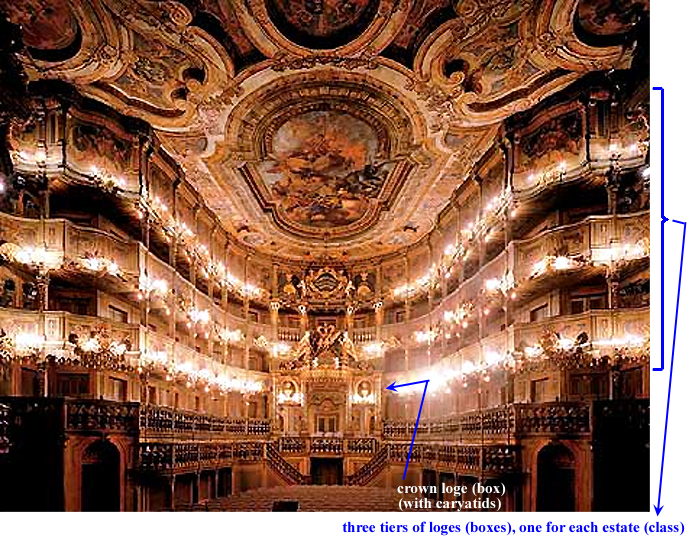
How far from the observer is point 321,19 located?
12.9 meters

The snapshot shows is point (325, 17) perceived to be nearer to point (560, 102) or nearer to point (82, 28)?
point (82, 28)

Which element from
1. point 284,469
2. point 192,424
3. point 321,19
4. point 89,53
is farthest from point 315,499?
point 89,53

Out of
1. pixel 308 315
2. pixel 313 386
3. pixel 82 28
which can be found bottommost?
pixel 313 386

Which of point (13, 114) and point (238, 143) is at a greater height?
point (238, 143)

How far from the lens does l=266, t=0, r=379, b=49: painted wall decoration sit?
12.6 m

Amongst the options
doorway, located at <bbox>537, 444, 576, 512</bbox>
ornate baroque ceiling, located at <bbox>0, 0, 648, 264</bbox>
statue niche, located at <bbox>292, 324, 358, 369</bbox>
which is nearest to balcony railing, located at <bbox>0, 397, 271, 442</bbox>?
ornate baroque ceiling, located at <bbox>0, 0, 648, 264</bbox>

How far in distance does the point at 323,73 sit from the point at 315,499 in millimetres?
10180

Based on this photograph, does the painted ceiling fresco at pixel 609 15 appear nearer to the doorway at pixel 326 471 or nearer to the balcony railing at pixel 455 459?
the balcony railing at pixel 455 459

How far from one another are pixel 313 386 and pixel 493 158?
13.3 m

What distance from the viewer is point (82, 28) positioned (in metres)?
A: 12.8

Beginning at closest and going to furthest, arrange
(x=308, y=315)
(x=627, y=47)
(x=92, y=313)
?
(x=627, y=47) < (x=92, y=313) < (x=308, y=315)

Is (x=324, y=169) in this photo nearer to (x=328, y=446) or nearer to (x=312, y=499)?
(x=312, y=499)

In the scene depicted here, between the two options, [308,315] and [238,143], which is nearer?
[238,143]
